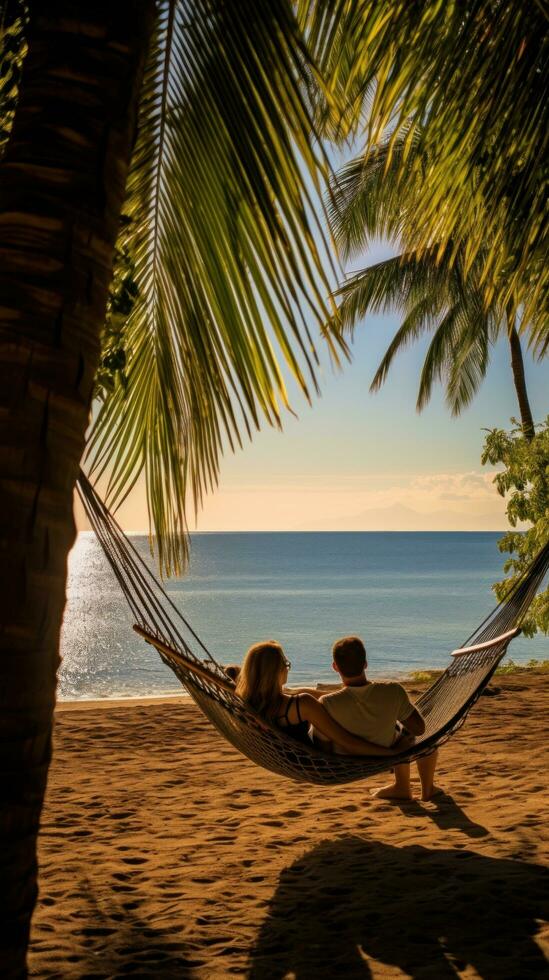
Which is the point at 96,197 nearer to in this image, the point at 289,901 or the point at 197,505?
the point at 197,505

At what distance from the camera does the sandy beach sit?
2014 mm

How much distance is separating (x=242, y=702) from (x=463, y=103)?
1.73 meters

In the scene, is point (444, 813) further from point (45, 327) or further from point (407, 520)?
point (407, 520)

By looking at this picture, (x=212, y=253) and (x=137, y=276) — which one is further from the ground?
(x=137, y=276)

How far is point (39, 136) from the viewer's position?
1.10 meters

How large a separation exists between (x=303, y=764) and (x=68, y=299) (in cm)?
194

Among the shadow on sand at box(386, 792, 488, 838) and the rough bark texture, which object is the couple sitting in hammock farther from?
the rough bark texture

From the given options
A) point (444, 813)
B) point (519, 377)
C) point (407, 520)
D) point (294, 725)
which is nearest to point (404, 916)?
point (294, 725)

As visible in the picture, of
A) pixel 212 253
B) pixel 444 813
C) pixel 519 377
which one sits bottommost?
pixel 444 813

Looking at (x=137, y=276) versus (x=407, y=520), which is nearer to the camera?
(x=137, y=276)

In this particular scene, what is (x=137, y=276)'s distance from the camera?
2.01m

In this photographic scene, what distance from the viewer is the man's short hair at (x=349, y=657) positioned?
9.43ft

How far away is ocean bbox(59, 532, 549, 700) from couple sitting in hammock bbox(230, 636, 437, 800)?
17.7 ft

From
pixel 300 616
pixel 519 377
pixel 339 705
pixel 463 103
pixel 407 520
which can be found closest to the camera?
pixel 463 103
